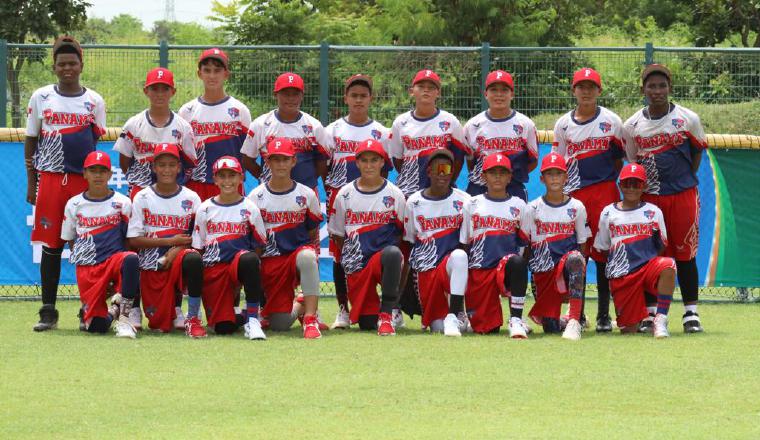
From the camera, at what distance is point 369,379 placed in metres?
7.64

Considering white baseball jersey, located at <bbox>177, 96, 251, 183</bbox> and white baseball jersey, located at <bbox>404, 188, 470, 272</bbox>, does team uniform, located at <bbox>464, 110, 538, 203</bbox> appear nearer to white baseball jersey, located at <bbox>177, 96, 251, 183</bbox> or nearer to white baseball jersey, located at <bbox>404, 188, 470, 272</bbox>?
white baseball jersey, located at <bbox>404, 188, 470, 272</bbox>

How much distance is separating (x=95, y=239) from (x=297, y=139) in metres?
1.68

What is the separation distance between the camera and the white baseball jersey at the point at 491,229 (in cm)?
985

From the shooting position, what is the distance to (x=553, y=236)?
9867 millimetres

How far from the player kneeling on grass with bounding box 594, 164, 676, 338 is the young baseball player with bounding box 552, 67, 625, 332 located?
208 millimetres

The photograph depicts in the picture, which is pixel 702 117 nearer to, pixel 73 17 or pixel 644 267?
pixel 644 267

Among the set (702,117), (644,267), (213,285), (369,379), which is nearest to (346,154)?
(213,285)

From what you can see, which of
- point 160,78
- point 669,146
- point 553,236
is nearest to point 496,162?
point 553,236

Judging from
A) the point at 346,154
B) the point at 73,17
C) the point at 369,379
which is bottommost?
the point at 369,379

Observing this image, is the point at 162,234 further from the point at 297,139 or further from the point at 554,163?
the point at 554,163

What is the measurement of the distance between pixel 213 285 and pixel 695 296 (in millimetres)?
3523

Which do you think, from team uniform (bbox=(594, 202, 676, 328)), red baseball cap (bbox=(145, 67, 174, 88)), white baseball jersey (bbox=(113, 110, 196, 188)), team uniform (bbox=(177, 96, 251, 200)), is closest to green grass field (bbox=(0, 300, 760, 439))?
team uniform (bbox=(594, 202, 676, 328))

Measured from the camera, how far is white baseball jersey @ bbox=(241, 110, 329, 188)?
33.7ft

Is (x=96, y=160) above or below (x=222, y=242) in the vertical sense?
above
